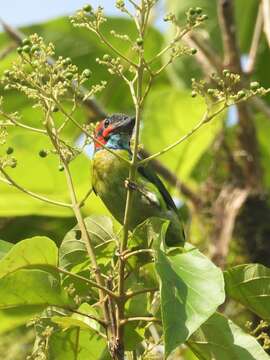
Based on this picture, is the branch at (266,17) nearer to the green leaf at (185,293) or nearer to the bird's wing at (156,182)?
the bird's wing at (156,182)

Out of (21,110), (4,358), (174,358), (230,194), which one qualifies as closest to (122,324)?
(174,358)

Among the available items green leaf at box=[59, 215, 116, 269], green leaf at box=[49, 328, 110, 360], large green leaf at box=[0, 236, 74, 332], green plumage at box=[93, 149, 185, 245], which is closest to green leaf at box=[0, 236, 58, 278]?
large green leaf at box=[0, 236, 74, 332]

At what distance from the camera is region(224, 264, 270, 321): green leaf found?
239cm

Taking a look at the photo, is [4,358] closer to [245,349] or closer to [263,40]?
[245,349]

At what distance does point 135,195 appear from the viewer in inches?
120

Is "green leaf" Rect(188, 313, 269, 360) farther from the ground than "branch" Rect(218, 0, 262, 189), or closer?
closer

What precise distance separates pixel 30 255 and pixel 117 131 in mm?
1191

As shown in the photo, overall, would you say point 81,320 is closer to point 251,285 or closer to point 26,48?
point 251,285

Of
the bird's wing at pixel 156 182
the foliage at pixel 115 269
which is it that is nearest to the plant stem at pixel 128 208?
the foliage at pixel 115 269

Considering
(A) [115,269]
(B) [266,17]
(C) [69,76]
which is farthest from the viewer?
(B) [266,17]

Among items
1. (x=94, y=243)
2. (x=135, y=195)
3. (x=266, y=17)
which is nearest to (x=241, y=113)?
(x=266, y=17)

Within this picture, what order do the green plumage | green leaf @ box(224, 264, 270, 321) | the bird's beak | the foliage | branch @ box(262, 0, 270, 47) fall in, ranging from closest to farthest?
1. the foliage
2. green leaf @ box(224, 264, 270, 321)
3. the green plumage
4. the bird's beak
5. branch @ box(262, 0, 270, 47)

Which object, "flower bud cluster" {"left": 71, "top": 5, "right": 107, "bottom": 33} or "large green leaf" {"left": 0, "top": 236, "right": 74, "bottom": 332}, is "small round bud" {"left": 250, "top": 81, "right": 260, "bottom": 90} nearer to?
"flower bud cluster" {"left": 71, "top": 5, "right": 107, "bottom": 33}

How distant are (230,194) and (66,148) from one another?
2.93 metres
